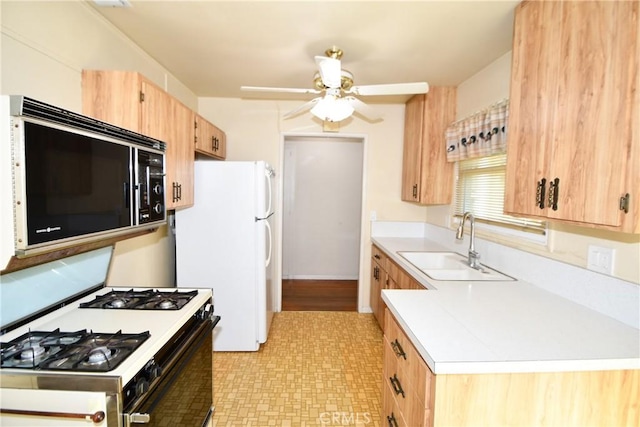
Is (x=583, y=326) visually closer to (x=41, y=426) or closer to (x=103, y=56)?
(x=41, y=426)

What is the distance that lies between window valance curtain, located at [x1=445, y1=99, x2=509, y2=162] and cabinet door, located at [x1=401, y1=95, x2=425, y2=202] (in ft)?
1.05

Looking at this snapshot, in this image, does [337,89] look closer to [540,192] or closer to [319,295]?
[540,192]

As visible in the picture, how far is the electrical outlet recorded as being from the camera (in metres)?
1.38

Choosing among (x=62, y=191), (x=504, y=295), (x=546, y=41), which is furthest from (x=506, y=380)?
(x=62, y=191)

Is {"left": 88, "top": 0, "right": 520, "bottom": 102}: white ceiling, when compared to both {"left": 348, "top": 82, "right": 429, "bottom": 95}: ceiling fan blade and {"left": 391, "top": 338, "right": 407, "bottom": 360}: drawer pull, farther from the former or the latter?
{"left": 391, "top": 338, "right": 407, "bottom": 360}: drawer pull

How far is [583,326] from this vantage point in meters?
1.28

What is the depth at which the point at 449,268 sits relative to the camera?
244cm

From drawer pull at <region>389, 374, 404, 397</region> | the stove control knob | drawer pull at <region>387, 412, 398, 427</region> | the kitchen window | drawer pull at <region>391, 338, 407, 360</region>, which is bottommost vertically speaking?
drawer pull at <region>387, 412, 398, 427</region>

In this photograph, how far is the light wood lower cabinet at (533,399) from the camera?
102 cm

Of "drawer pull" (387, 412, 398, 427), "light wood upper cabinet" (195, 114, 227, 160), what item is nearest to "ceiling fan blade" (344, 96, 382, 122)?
"light wood upper cabinet" (195, 114, 227, 160)

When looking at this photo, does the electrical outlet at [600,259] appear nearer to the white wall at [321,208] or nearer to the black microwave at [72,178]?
the black microwave at [72,178]

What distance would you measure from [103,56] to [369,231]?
2764mm

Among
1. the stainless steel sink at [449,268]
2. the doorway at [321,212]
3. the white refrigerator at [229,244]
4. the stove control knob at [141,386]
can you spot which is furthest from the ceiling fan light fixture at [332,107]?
the doorway at [321,212]

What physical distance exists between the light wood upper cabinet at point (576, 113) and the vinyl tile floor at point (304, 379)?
1.61m
